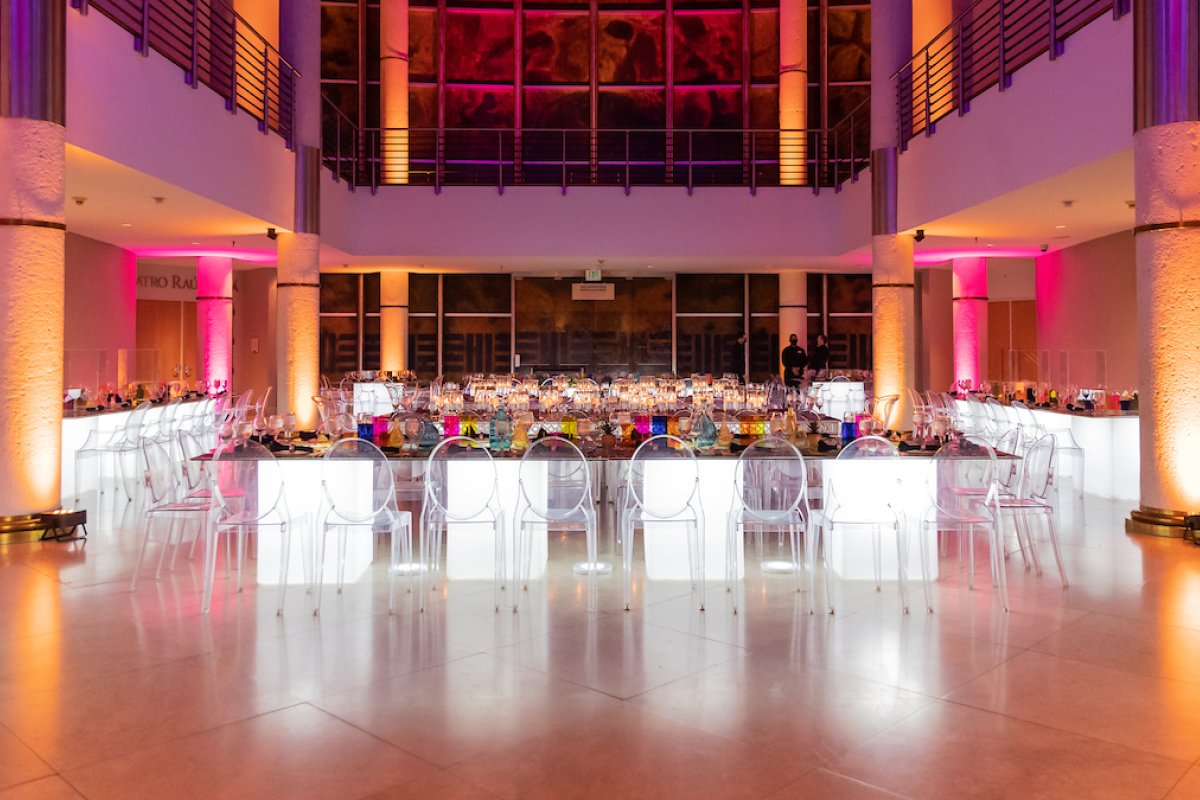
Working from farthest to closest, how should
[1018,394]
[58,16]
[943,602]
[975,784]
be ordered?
[1018,394]
[58,16]
[943,602]
[975,784]

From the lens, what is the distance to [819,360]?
56.6ft

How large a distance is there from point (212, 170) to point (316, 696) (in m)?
7.68

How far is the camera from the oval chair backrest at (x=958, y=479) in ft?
17.9

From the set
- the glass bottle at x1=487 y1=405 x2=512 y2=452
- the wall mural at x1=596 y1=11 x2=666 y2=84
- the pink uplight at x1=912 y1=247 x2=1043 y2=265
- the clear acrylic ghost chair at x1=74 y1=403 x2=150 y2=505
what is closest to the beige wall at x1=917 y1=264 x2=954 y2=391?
the pink uplight at x1=912 y1=247 x2=1043 y2=265

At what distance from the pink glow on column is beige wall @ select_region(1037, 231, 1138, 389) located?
13.4 m

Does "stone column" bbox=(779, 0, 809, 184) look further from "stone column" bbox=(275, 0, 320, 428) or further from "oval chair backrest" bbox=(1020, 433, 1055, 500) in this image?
"oval chair backrest" bbox=(1020, 433, 1055, 500)

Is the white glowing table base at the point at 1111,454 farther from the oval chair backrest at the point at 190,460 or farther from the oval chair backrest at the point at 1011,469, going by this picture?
the oval chair backrest at the point at 190,460

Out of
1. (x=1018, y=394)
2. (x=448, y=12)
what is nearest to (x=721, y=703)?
(x=1018, y=394)

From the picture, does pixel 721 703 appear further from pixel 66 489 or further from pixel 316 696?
pixel 66 489

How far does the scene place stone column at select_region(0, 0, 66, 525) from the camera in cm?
659

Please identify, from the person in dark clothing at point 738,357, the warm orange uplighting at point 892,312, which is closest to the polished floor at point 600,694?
the warm orange uplighting at point 892,312

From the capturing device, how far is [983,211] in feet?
36.3

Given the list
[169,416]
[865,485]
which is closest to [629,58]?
[169,416]

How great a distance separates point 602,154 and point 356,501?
14323 mm
